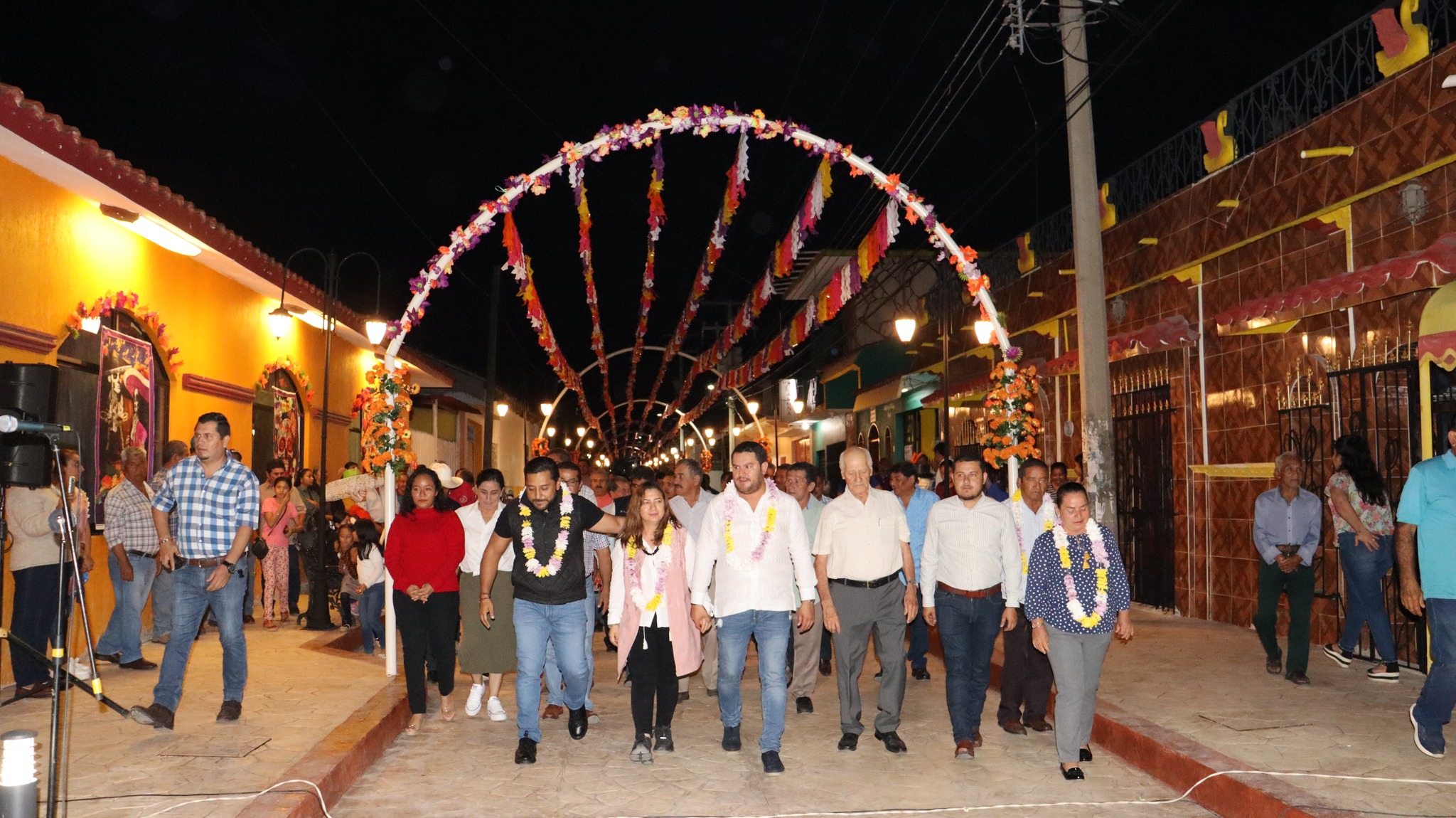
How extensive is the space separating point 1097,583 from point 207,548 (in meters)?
5.60

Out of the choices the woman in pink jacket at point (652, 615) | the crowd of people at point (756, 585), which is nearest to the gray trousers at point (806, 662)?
the crowd of people at point (756, 585)

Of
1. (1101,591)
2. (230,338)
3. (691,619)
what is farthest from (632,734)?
(230,338)

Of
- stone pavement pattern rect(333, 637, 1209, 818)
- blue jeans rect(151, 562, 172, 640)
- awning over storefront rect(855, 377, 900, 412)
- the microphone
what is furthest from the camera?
awning over storefront rect(855, 377, 900, 412)

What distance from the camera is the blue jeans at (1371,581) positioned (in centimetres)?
964

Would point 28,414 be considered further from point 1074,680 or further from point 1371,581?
point 1371,581

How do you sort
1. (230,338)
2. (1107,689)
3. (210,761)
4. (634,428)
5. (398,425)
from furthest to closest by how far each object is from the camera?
(634,428)
(230,338)
(398,425)
(1107,689)
(210,761)

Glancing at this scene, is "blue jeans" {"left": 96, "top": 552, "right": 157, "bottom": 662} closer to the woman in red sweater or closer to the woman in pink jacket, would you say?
the woman in red sweater

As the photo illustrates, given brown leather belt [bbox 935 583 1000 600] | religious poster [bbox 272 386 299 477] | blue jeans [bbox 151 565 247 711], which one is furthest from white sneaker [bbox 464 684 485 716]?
religious poster [bbox 272 386 299 477]

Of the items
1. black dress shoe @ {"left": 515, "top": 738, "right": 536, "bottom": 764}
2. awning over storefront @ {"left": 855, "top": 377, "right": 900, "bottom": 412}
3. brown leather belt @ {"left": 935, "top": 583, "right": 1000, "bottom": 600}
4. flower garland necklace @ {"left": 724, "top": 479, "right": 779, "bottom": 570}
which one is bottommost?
black dress shoe @ {"left": 515, "top": 738, "right": 536, "bottom": 764}

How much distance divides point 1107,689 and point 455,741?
4.78 metres

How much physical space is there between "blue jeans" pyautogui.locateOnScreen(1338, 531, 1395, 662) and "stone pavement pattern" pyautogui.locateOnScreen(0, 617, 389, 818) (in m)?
7.61

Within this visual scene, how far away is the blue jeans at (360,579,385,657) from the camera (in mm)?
12234

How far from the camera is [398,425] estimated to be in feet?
37.6

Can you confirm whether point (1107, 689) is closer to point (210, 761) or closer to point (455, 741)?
point (455, 741)
